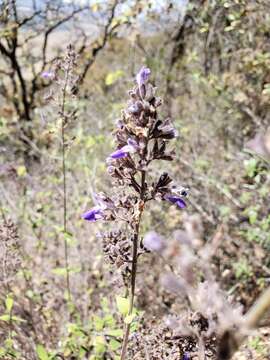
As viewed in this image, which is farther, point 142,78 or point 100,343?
point 100,343

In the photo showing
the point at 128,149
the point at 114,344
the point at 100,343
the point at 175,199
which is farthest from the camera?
the point at 100,343

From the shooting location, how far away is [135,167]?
1816 millimetres

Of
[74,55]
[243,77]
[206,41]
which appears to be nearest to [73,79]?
[74,55]

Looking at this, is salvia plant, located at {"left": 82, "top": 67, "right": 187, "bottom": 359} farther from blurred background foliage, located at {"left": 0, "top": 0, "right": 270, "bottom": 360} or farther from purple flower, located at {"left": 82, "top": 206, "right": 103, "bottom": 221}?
blurred background foliage, located at {"left": 0, "top": 0, "right": 270, "bottom": 360}

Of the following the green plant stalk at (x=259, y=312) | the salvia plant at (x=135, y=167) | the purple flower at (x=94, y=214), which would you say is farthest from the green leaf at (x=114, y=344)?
the green plant stalk at (x=259, y=312)

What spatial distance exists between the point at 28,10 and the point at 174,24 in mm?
3146

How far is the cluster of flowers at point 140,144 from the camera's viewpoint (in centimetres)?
175

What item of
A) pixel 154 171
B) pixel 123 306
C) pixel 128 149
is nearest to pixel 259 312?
pixel 128 149

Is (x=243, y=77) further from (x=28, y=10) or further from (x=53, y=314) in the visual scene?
(x=28, y=10)

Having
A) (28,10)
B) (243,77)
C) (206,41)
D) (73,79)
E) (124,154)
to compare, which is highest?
(28,10)

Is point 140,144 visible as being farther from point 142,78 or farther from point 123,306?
point 123,306

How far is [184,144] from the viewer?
22.4 feet

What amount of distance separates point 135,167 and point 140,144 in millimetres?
94

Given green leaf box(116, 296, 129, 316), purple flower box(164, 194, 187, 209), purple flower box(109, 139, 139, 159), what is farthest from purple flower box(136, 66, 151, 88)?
green leaf box(116, 296, 129, 316)
